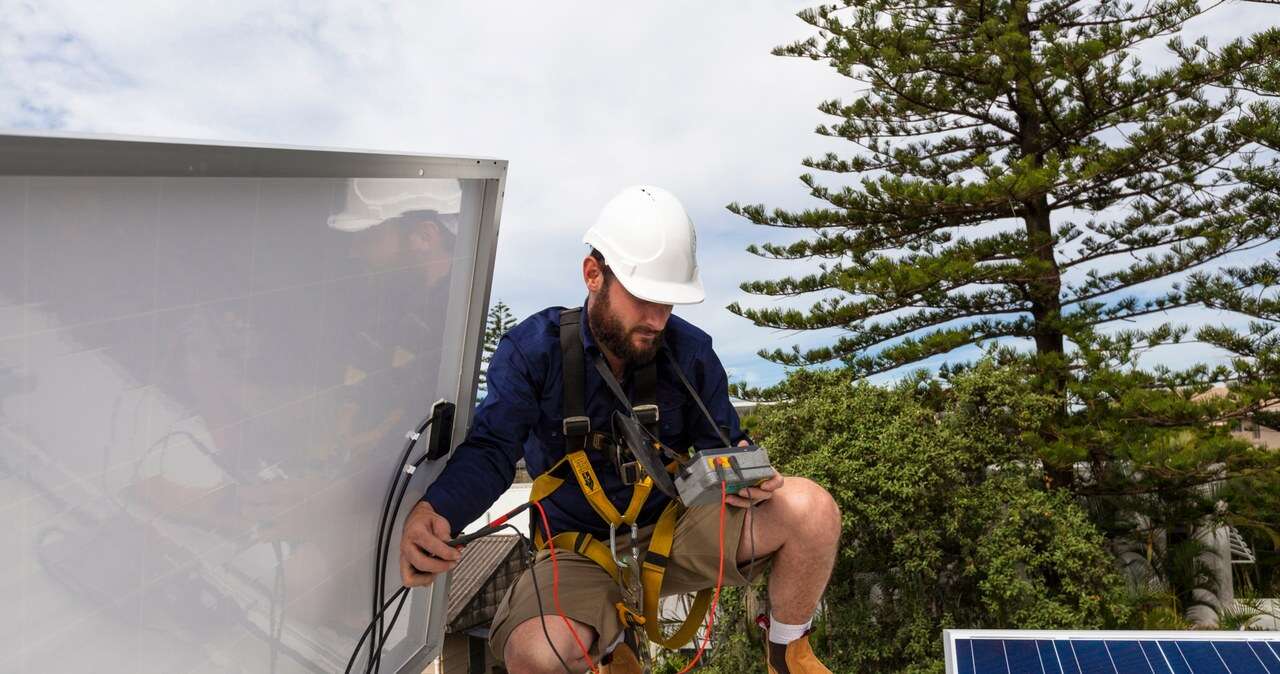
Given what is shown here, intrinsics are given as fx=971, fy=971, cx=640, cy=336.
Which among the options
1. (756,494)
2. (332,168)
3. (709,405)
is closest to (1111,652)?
(756,494)

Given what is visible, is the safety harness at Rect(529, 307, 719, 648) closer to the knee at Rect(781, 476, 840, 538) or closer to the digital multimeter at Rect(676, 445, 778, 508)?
the digital multimeter at Rect(676, 445, 778, 508)

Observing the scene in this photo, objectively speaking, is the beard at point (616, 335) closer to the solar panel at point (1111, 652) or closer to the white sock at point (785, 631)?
the white sock at point (785, 631)

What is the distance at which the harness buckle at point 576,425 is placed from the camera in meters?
2.25

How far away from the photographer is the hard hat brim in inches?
87.6

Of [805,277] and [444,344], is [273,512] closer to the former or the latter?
[444,344]

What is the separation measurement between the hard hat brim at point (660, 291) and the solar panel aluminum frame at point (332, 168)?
0.34 metres

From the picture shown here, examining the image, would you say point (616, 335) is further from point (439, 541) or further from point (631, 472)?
point (439, 541)

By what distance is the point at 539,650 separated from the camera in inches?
84.0

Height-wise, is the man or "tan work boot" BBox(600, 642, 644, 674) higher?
the man

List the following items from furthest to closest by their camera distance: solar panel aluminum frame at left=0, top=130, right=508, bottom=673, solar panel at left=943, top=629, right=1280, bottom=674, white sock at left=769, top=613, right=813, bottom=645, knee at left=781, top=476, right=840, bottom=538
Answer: solar panel at left=943, top=629, right=1280, bottom=674, white sock at left=769, top=613, right=813, bottom=645, knee at left=781, top=476, right=840, bottom=538, solar panel aluminum frame at left=0, top=130, right=508, bottom=673

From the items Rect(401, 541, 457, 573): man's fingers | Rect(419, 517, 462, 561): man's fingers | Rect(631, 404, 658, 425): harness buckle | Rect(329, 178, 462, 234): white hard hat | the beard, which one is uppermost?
Rect(329, 178, 462, 234): white hard hat

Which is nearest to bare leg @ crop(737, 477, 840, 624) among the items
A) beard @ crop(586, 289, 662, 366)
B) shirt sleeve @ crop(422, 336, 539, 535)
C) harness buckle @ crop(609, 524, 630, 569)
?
harness buckle @ crop(609, 524, 630, 569)

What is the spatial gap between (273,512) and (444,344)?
0.65m

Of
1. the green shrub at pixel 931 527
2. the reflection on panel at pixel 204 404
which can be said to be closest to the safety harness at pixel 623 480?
the reflection on panel at pixel 204 404
